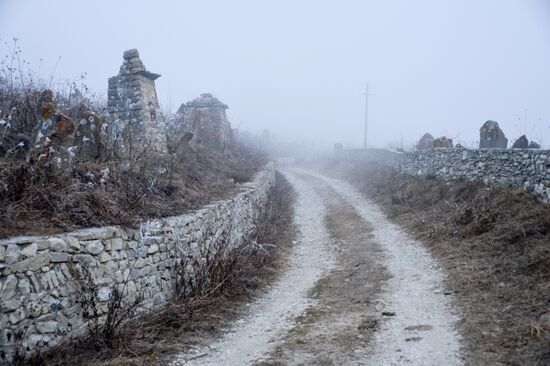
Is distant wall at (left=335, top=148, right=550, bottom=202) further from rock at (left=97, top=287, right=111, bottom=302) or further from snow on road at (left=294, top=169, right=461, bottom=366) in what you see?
rock at (left=97, top=287, right=111, bottom=302)

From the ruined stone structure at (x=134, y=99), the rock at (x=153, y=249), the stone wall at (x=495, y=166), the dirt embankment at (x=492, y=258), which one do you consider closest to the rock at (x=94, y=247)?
the rock at (x=153, y=249)

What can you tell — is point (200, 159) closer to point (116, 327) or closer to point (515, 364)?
point (116, 327)

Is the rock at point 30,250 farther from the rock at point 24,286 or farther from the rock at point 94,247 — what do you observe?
the rock at point 94,247

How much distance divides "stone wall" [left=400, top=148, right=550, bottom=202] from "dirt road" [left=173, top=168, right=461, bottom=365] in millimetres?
2798

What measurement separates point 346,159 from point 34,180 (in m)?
28.1

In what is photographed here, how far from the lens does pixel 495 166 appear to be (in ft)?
38.5

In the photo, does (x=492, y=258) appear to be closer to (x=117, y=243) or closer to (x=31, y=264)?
(x=117, y=243)

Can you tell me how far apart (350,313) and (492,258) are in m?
3.09

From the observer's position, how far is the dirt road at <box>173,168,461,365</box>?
5344 millimetres

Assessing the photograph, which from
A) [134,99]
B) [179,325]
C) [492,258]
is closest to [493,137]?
[492,258]

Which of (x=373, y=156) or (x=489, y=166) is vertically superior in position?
(x=373, y=156)

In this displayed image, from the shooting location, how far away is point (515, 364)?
4.54 metres

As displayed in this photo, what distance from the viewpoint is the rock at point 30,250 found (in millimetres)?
4624

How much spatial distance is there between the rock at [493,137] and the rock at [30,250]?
44.1 feet
